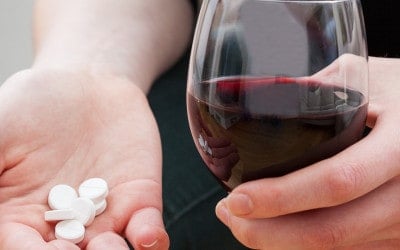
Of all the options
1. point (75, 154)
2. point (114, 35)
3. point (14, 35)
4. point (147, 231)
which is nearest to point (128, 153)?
point (75, 154)

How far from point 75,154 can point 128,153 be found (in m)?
0.06

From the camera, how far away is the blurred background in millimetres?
1625

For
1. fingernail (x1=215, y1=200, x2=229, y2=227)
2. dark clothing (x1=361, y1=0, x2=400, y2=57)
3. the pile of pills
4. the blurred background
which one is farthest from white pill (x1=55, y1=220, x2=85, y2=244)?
the blurred background

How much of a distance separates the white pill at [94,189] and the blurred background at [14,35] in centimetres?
103

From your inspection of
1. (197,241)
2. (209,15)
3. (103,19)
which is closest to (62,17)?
(103,19)

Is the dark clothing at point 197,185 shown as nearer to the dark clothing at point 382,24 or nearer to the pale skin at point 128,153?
the dark clothing at point 382,24

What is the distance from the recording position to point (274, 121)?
1.45ft

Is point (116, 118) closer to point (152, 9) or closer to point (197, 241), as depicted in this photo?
point (197, 241)

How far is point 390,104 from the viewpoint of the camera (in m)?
0.54

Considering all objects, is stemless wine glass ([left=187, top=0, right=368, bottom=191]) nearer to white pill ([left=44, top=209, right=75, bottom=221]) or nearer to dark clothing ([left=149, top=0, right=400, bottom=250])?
white pill ([left=44, top=209, right=75, bottom=221])

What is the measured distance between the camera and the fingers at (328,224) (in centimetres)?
49

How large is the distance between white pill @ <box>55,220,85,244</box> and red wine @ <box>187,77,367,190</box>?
0.21 m

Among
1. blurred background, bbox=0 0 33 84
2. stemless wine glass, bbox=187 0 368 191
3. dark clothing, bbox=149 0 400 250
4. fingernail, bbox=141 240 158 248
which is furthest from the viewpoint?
blurred background, bbox=0 0 33 84

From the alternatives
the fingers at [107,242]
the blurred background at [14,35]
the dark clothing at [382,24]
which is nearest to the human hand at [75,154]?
the fingers at [107,242]
